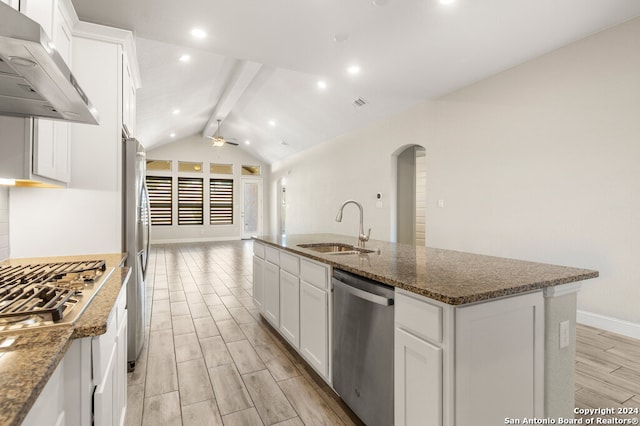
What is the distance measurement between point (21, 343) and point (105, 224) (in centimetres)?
175

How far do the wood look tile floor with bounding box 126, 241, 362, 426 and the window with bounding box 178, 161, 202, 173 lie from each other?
23.8 ft

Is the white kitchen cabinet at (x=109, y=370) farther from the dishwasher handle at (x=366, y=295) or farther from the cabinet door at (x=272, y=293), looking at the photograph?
the cabinet door at (x=272, y=293)

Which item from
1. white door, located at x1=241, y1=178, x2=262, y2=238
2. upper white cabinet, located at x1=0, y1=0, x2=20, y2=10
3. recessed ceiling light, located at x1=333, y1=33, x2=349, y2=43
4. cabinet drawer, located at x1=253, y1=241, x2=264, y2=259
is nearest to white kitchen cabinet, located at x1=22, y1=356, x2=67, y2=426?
upper white cabinet, located at x1=0, y1=0, x2=20, y2=10

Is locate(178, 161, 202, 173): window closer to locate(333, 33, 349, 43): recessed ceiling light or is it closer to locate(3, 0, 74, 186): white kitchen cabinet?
locate(333, 33, 349, 43): recessed ceiling light

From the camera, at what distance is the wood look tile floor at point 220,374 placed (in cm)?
187

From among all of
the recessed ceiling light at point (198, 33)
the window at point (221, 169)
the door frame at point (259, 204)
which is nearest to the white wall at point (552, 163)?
the recessed ceiling light at point (198, 33)

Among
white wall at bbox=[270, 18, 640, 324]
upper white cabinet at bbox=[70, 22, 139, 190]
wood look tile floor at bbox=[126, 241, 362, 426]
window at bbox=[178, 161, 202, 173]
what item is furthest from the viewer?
window at bbox=[178, 161, 202, 173]

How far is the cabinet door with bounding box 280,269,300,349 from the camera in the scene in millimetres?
2438

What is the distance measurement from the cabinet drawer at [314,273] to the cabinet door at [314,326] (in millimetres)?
36

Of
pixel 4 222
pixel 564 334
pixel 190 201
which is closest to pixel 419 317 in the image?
pixel 564 334

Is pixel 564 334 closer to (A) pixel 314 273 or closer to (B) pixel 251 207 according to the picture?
(A) pixel 314 273

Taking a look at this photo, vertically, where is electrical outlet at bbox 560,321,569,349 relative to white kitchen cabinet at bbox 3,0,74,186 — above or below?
below

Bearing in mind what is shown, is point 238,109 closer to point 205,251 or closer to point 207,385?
point 205,251

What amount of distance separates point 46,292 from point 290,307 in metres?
1.65
